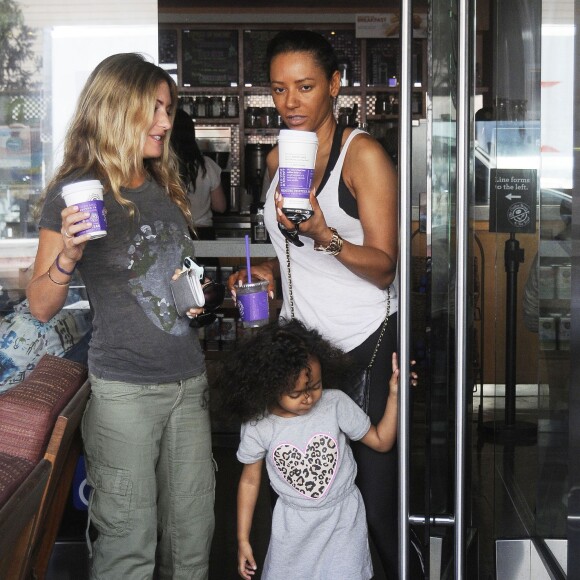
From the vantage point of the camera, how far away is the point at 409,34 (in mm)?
1877

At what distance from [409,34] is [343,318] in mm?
815

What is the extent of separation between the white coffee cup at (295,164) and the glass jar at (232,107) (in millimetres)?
6640

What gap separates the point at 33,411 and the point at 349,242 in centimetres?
86

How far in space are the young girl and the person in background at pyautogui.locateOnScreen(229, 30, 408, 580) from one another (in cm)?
5

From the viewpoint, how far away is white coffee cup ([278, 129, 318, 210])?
2.02m

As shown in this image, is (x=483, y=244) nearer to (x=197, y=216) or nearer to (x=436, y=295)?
(x=436, y=295)

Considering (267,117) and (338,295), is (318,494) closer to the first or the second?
(338,295)

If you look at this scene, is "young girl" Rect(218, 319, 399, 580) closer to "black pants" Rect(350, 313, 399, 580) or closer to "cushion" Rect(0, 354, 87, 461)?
"black pants" Rect(350, 313, 399, 580)

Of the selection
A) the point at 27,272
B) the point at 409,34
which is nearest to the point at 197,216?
the point at 27,272

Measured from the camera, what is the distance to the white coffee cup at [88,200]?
82.0 inches

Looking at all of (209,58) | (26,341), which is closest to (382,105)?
(209,58)

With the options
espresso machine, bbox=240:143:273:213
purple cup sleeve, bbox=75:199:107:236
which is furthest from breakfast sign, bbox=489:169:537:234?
espresso machine, bbox=240:143:273:213

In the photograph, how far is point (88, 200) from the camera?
2088 mm

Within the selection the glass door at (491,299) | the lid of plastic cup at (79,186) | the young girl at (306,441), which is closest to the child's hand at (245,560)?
the young girl at (306,441)
